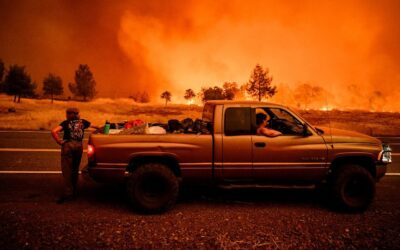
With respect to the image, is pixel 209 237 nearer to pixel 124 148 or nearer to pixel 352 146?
pixel 124 148

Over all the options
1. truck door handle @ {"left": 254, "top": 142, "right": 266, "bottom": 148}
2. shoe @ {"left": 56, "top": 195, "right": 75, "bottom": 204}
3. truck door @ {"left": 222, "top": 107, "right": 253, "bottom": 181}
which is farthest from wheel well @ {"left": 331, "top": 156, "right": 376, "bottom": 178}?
shoe @ {"left": 56, "top": 195, "right": 75, "bottom": 204}

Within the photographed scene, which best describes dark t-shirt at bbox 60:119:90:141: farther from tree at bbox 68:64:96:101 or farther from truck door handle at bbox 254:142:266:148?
tree at bbox 68:64:96:101

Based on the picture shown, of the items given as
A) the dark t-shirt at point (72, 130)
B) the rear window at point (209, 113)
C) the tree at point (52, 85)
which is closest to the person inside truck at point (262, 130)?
the rear window at point (209, 113)

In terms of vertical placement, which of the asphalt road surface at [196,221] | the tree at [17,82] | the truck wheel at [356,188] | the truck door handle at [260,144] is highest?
the tree at [17,82]

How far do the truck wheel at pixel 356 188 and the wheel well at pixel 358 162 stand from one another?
147 mm

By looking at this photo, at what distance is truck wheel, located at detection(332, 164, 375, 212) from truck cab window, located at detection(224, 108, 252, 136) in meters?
1.81

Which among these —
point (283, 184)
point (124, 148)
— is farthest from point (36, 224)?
point (283, 184)

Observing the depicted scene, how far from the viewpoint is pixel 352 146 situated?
17.2 feet

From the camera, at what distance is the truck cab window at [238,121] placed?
5270mm

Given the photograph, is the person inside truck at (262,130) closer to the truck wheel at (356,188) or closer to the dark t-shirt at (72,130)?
the truck wheel at (356,188)

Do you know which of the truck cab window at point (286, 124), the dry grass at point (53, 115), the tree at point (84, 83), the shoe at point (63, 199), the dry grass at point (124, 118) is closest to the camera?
the truck cab window at point (286, 124)

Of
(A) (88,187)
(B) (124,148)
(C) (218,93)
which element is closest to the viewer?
(B) (124,148)

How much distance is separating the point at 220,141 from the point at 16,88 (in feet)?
224

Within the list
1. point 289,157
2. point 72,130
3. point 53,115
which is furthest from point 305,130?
point 53,115
